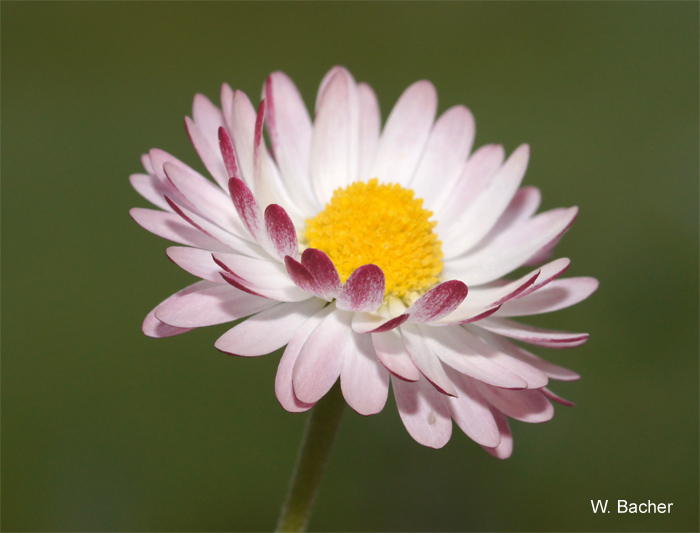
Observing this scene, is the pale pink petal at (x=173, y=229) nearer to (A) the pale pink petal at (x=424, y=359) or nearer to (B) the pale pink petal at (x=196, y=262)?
(B) the pale pink petal at (x=196, y=262)

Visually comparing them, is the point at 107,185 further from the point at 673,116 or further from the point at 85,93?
the point at 673,116

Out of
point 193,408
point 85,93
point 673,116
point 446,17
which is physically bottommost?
point 193,408

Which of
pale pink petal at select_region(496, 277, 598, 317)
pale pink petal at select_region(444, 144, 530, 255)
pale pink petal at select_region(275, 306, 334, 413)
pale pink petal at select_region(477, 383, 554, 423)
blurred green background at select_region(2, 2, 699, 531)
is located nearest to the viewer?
pale pink petal at select_region(275, 306, 334, 413)

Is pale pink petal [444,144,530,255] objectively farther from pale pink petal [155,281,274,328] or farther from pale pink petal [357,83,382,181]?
pale pink petal [155,281,274,328]

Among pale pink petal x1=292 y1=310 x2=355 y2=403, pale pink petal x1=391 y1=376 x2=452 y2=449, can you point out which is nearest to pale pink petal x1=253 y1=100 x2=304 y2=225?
pale pink petal x1=292 y1=310 x2=355 y2=403

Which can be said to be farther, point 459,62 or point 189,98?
point 459,62

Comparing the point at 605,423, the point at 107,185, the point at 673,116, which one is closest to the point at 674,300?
the point at 605,423

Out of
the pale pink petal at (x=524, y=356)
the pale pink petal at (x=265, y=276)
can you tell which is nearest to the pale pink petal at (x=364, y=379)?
the pale pink petal at (x=265, y=276)
